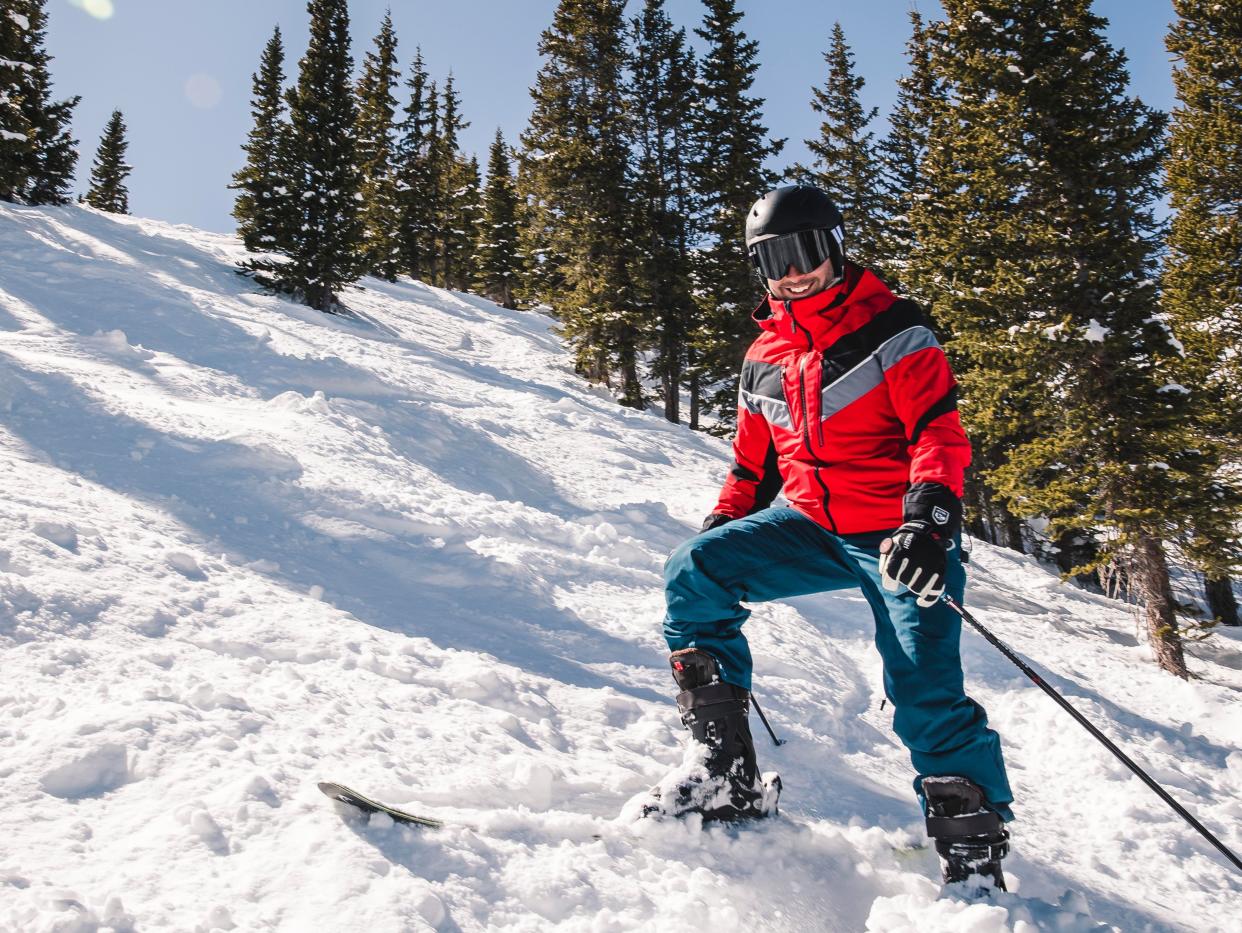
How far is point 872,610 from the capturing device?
2746mm

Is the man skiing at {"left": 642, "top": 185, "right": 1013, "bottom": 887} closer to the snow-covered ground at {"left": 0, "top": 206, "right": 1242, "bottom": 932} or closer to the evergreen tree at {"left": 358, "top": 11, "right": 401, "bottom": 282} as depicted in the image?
the snow-covered ground at {"left": 0, "top": 206, "right": 1242, "bottom": 932}

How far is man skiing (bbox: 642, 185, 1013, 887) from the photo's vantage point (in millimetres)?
2439

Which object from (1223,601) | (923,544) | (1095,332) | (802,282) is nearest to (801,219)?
(802,282)

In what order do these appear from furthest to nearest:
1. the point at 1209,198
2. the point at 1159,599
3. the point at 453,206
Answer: the point at 453,206, the point at 1209,198, the point at 1159,599

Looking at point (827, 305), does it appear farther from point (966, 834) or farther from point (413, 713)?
point (413, 713)

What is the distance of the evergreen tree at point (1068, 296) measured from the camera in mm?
10141

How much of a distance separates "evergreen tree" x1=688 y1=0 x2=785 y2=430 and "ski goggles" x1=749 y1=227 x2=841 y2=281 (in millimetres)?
18379

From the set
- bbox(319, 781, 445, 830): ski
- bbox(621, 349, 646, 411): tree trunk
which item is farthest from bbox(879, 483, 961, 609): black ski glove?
bbox(621, 349, 646, 411): tree trunk

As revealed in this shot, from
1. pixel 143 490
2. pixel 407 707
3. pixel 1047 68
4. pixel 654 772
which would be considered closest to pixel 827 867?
Result: pixel 654 772

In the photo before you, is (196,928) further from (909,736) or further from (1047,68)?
(1047,68)

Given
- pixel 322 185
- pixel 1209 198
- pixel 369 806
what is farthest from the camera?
pixel 322 185

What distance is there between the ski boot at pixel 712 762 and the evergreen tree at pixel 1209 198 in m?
13.3

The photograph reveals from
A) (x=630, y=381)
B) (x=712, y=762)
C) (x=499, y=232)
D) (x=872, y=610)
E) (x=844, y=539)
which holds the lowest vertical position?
(x=712, y=762)

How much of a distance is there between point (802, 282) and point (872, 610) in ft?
4.32
